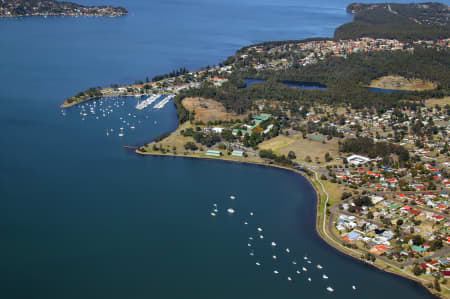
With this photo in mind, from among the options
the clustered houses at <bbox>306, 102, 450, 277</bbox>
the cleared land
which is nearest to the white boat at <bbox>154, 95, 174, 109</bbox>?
the cleared land

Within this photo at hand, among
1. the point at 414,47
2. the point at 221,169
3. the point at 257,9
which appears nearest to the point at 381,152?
the point at 221,169

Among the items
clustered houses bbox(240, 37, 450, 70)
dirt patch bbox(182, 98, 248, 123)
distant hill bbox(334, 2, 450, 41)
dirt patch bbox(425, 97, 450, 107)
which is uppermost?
distant hill bbox(334, 2, 450, 41)

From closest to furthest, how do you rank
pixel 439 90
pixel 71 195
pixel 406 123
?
pixel 71 195 < pixel 406 123 < pixel 439 90

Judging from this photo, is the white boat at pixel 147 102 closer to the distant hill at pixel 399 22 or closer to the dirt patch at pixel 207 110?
the dirt patch at pixel 207 110

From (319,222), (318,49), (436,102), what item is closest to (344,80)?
(436,102)

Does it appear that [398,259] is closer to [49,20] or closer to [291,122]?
[291,122]

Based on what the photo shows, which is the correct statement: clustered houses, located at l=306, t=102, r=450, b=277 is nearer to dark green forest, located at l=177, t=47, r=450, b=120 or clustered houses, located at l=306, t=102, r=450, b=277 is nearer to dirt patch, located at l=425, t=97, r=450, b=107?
dirt patch, located at l=425, t=97, r=450, b=107
